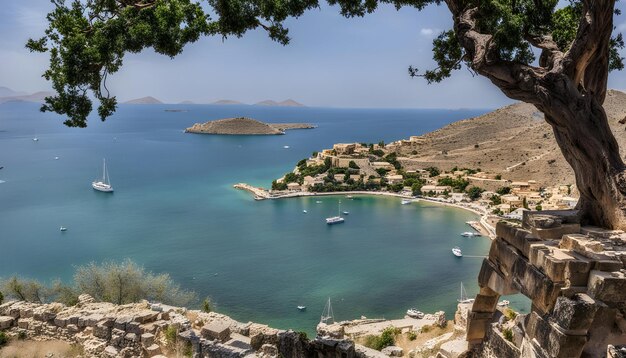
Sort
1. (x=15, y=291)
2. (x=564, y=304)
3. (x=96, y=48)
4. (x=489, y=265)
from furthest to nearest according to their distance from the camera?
(x=15, y=291) < (x=96, y=48) < (x=489, y=265) < (x=564, y=304)

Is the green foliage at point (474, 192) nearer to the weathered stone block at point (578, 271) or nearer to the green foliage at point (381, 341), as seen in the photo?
the green foliage at point (381, 341)

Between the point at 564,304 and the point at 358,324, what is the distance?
15.8 m

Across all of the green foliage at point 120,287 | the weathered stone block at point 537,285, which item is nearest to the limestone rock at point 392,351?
the weathered stone block at point 537,285

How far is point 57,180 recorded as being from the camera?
213 feet

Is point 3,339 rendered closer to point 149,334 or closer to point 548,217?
point 149,334

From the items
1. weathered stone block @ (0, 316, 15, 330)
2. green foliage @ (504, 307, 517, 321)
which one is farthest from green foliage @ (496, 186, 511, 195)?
weathered stone block @ (0, 316, 15, 330)

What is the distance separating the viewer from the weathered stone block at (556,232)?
552 centimetres

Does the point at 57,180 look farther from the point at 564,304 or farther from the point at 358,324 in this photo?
the point at 564,304

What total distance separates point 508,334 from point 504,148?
68.8m

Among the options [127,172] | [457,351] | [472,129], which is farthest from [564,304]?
[472,129]

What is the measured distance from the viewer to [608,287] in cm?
453

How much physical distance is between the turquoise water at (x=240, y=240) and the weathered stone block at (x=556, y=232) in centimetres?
1841

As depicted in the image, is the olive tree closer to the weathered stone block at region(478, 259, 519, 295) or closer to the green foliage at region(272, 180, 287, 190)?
the weathered stone block at region(478, 259, 519, 295)

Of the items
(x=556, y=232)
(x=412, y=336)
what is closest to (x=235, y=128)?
(x=412, y=336)
